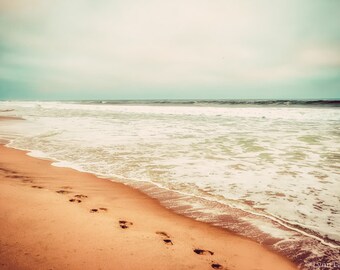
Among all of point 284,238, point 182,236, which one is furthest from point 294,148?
point 182,236

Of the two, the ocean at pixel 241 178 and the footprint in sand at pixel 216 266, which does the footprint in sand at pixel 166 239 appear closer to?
the footprint in sand at pixel 216 266

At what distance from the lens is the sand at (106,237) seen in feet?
7.65

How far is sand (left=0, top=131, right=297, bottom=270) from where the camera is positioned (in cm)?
233

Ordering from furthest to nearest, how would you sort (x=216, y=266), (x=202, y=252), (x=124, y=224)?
(x=124, y=224) < (x=202, y=252) < (x=216, y=266)

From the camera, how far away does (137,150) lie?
766 centimetres

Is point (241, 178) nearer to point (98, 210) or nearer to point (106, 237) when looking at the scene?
point (98, 210)

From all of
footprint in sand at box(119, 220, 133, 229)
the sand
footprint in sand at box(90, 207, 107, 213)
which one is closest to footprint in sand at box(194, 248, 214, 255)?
the sand

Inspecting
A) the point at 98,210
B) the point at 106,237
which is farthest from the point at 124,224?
the point at 98,210

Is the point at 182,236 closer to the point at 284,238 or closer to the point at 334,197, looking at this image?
the point at 284,238

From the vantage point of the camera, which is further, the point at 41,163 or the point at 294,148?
the point at 294,148

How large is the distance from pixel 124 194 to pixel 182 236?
5.46ft

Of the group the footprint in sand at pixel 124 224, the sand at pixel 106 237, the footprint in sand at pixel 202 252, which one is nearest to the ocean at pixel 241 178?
the sand at pixel 106 237

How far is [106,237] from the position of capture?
2725mm

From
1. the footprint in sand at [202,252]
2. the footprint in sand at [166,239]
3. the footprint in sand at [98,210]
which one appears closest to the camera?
the footprint in sand at [202,252]
